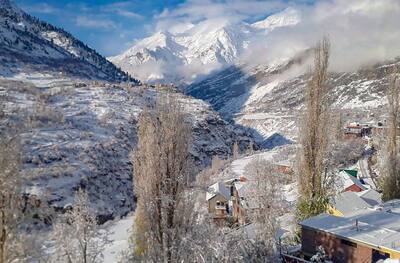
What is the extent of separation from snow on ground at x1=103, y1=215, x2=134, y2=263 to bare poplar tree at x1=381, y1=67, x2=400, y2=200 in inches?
851

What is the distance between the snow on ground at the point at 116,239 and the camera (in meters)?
40.8

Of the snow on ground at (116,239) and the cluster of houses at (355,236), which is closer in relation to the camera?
the cluster of houses at (355,236)

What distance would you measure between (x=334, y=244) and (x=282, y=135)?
544 ft

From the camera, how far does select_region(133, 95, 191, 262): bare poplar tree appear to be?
1858 centimetres

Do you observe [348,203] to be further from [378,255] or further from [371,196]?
[378,255]

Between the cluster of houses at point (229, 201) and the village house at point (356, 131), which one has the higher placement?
the village house at point (356, 131)

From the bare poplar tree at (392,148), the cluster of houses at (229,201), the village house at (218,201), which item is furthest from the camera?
the village house at (218,201)

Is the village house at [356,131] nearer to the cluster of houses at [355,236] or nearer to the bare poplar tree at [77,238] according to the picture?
the cluster of houses at [355,236]

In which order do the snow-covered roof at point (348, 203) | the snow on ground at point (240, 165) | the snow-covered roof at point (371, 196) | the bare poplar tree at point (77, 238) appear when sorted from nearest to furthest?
1. the bare poplar tree at point (77, 238)
2. the snow-covered roof at point (348, 203)
3. the snow-covered roof at point (371, 196)
4. the snow on ground at point (240, 165)

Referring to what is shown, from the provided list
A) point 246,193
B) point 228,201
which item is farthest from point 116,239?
point 246,193

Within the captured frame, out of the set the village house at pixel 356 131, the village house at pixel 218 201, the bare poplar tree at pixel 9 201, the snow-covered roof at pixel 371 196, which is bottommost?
the village house at pixel 218 201

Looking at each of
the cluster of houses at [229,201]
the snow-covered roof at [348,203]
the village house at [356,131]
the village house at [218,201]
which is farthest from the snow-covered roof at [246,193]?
the village house at [356,131]

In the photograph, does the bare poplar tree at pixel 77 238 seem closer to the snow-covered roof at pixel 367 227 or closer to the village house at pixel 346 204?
the snow-covered roof at pixel 367 227

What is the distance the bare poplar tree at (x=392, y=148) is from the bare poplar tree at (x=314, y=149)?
10.2m
